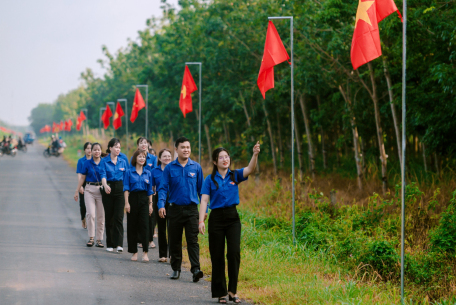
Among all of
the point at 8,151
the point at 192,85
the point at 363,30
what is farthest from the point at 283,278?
the point at 8,151

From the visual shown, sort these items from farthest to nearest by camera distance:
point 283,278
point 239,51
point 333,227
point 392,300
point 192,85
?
point 239,51 < point 192,85 < point 333,227 < point 283,278 < point 392,300

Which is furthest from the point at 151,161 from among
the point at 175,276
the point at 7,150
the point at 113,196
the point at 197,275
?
the point at 7,150

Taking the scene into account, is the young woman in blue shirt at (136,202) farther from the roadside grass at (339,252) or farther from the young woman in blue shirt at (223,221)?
the young woman in blue shirt at (223,221)

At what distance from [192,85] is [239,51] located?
4946 millimetres

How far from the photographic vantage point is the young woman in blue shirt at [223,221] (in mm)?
7172

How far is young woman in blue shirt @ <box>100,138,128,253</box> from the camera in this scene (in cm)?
1091

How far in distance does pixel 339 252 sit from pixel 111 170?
454 cm

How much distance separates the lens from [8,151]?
52781 millimetres

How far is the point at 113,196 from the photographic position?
1109cm

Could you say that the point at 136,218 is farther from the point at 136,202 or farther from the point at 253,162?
the point at 253,162

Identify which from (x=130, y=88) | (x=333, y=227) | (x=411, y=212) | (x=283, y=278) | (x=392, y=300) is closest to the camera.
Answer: (x=392, y=300)

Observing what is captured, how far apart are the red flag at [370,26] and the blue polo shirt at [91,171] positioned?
579 centimetres

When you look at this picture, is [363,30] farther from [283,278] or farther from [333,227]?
[333,227]

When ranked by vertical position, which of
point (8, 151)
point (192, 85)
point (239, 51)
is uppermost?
point (239, 51)
